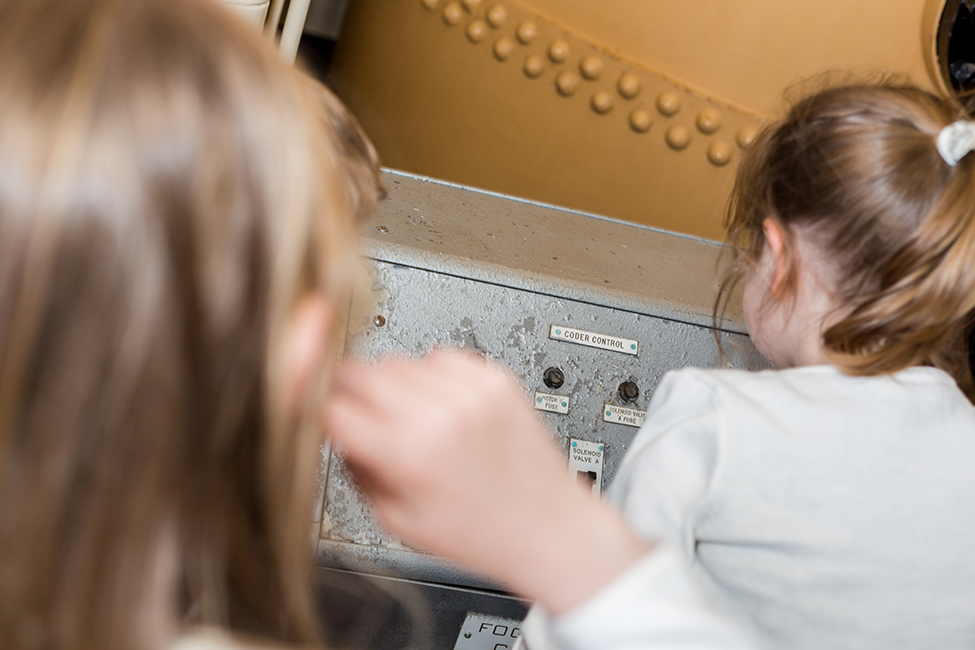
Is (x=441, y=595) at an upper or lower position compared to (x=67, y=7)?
lower

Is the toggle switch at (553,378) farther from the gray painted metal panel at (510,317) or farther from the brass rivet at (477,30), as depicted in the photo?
the brass rivet at (477,30)

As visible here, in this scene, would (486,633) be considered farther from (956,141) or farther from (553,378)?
(956,141)

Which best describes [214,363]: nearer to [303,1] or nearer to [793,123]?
[793,123]

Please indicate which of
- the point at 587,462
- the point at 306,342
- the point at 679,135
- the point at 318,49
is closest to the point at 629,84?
the point at 679,135

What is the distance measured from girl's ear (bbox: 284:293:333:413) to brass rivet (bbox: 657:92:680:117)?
1.04 meters

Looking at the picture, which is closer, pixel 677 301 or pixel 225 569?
pixel 225 569

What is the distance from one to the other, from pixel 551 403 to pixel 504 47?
0.69 meters

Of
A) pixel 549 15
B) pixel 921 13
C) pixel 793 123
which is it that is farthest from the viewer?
pixel 549 15

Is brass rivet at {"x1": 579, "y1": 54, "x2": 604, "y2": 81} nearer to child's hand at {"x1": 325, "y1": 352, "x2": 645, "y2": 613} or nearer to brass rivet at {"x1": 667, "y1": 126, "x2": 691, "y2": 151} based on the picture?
brass rivet at {"x1": 667, "y1": 126, "x2": 691, "y2": 151}

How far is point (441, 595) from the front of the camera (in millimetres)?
921

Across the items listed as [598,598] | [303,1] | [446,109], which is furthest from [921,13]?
[598,598]

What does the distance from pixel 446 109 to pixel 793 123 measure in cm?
82

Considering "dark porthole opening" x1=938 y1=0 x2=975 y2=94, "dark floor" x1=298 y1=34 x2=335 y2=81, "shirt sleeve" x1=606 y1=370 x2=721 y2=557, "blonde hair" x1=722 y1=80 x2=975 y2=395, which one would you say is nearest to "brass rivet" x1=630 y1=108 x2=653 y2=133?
"dark porthole opening" x1=938 y1=0 x2=975 y2=94

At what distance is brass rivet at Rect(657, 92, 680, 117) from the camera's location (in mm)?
1295
